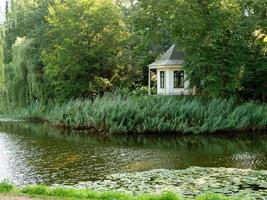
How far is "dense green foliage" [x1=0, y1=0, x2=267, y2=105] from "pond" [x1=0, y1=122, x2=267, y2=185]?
4.76 metres

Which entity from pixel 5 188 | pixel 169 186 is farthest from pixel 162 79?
pixel 5 188

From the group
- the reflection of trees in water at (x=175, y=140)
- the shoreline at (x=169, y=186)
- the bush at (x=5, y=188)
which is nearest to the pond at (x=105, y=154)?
the reflection of trees in water at (x=175, y=140)

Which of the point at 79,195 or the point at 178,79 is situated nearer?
the point at 79,195

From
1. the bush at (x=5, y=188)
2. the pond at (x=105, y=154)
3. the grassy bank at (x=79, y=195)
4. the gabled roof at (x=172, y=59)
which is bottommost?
the pond at (x=105, y=154)

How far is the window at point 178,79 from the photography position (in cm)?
3538

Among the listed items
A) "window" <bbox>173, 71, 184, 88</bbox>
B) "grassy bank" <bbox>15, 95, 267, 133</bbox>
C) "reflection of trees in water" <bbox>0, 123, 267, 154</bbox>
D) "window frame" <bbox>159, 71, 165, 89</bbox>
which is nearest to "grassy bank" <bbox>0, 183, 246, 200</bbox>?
"reflection of trees in water" <bbox>0, 123, 267, 154</bbox>

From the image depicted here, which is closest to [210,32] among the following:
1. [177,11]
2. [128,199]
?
[177,11]

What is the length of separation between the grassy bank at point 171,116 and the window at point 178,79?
7.48 metres

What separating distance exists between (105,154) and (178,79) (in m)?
17.6

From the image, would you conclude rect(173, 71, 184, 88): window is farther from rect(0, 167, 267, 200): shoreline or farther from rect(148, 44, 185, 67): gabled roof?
rect(0, 167, 267, 200): shoreline

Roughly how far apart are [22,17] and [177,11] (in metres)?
18.6

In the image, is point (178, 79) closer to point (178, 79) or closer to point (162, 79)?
point (178, 79)

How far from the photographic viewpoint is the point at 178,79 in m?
35.4

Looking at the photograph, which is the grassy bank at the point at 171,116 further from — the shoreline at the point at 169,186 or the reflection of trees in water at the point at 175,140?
the shoreline at the point at 169,186
